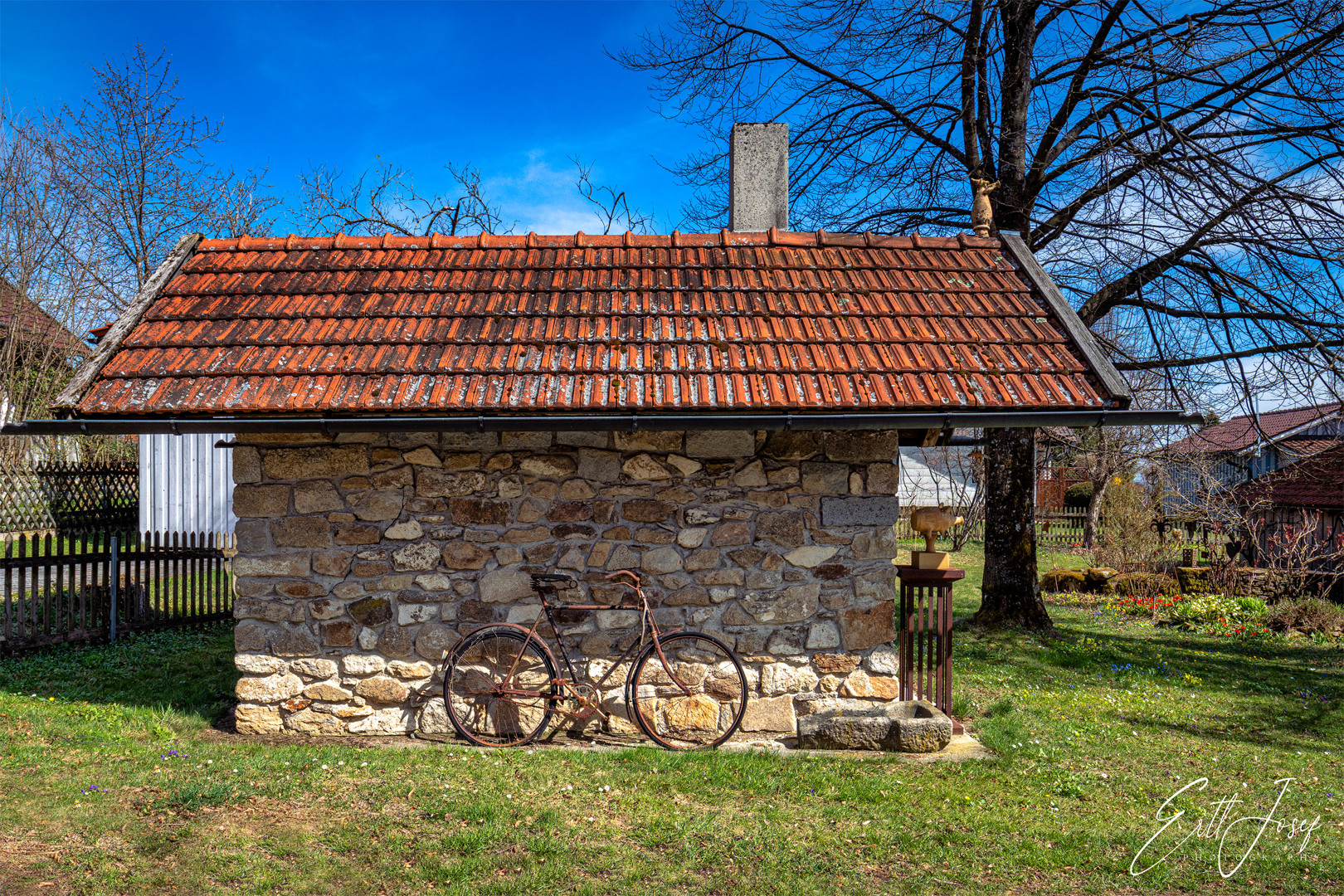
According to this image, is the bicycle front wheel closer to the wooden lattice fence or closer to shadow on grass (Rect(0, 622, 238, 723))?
shadow on grass (Rect(0, 622, 238, 723))

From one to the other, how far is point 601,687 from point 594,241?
11.4ft

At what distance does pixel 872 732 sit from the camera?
5.07 m

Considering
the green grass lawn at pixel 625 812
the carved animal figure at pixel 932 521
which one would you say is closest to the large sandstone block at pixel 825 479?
the carved animal figure at pixel 932 521

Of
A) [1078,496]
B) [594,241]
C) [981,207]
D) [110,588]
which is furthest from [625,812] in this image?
[1078,496]

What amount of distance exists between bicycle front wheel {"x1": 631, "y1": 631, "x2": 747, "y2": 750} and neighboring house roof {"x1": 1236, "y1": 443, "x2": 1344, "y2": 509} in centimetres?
993

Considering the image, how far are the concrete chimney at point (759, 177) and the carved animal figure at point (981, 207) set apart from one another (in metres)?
1.58

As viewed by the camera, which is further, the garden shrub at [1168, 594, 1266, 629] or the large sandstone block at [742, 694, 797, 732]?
the garden shrub at [1168, 594, 1266, 629]

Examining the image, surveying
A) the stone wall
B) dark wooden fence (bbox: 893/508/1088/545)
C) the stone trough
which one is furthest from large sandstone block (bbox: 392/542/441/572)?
dark wooden fence (bbox: 893/508/1088/545)

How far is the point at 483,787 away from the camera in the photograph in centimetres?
448

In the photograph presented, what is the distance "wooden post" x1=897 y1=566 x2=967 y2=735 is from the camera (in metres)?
5.71

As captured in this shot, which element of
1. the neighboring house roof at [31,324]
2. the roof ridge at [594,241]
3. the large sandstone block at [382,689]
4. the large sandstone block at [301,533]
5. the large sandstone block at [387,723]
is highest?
the neighboring house roof at [31,324]

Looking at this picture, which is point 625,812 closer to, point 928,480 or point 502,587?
point 502,587

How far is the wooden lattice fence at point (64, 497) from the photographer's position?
514 inches

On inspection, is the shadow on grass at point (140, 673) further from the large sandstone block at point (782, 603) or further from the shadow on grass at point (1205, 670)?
the shadow on grass at point (1205, 670)
